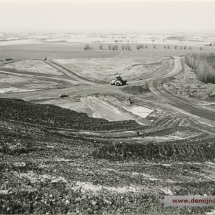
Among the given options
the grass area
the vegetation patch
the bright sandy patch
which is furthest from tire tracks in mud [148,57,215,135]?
the grass area

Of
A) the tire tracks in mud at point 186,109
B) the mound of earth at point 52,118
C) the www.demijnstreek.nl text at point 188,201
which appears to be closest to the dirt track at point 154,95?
the tire tracks in mud at point 186,109

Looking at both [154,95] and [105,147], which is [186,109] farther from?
[105,147]

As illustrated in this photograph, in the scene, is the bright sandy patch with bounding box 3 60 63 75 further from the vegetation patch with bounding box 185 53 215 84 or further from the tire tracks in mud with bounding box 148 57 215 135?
the vegetation patch with bounding box 185 53 215 84

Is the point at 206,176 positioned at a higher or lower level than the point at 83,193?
lower

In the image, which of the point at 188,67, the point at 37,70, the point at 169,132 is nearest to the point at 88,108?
the point at 169,132

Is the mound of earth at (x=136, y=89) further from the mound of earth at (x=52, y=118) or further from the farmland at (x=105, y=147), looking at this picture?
the mound of earth at (x=52, y=118)

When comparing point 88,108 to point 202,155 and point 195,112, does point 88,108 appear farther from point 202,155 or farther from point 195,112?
point 202,155
